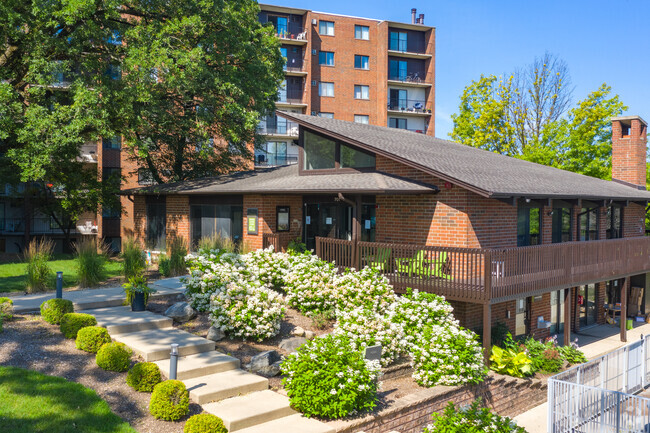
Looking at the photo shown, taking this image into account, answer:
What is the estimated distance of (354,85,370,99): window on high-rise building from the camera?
1736 inches

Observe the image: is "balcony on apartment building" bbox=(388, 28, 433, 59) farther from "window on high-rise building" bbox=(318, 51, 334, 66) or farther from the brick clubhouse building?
the brick clubhouse building

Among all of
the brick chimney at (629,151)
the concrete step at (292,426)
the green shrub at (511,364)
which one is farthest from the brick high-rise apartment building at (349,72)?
the concrete step at (292,426)

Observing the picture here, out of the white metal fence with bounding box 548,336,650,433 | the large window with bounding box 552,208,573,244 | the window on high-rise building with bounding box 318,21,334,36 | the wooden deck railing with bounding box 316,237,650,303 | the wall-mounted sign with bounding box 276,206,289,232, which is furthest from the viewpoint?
the window on high-rise building with bounding box 318,21,334,36

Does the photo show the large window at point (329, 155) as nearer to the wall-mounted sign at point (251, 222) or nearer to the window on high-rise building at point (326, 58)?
the wall-mounted sign at point (251, 222)

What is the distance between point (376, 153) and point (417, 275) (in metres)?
3.94

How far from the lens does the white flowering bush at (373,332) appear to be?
9.50 metres

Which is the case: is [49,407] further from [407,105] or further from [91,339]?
[407,105]

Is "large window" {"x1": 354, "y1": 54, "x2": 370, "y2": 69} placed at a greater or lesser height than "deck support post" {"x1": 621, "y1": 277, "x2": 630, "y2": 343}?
greater

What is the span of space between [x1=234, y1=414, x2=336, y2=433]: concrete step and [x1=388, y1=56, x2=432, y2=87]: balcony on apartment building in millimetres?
40089

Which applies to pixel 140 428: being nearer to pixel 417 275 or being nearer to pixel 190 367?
pixel 190 367

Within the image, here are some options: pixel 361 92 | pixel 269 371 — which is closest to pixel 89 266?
pixel 269 371

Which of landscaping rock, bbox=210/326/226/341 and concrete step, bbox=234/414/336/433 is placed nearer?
concrete step, bbox=234/414/336/433

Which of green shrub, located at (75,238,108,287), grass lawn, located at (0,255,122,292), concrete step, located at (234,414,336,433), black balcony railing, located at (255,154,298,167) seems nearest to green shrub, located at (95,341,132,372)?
concrete step, located at (234,414,336,433)

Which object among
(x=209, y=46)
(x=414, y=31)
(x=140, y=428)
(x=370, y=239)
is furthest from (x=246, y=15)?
(x=414, y=31)
